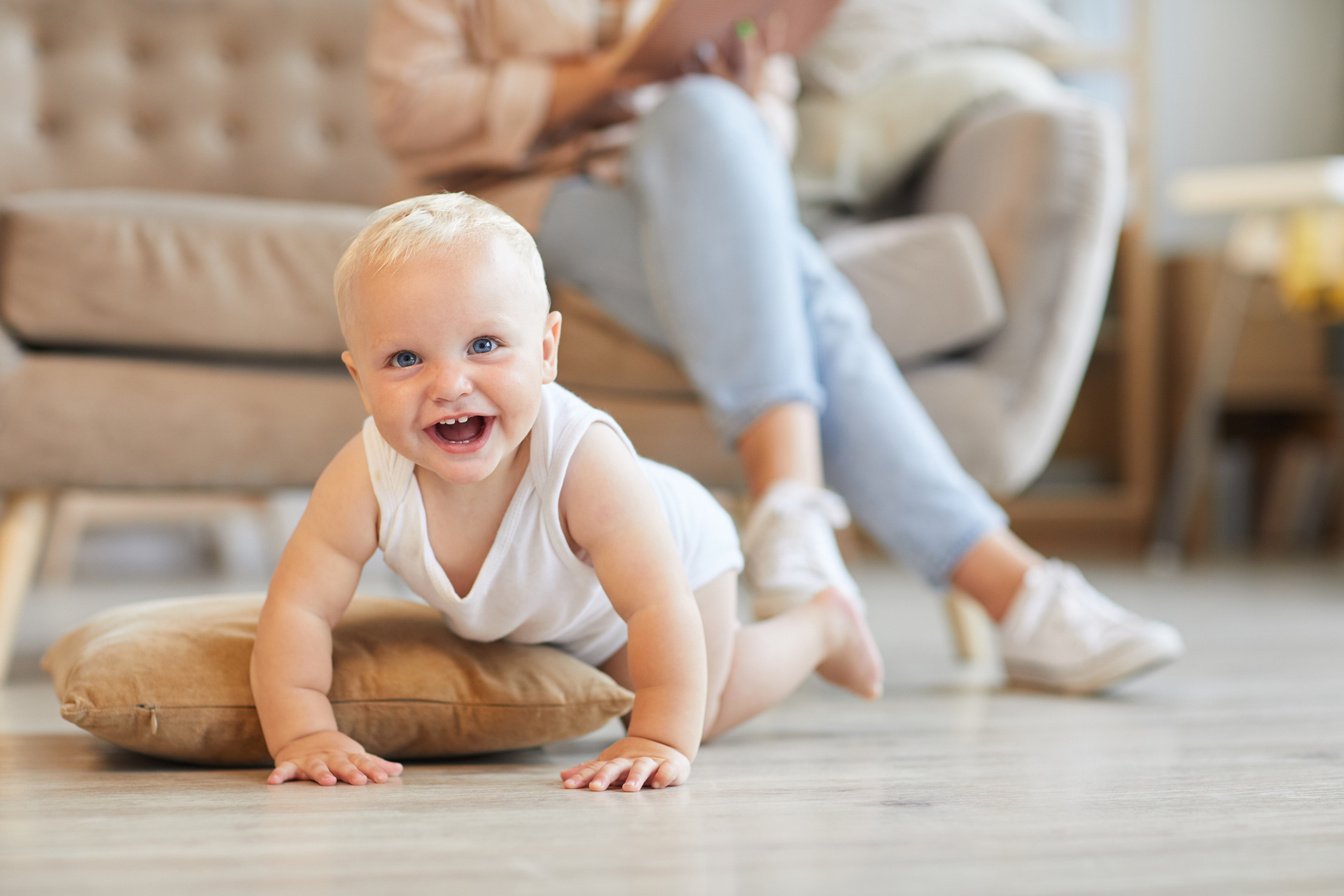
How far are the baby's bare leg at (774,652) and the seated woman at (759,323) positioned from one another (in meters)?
0.06

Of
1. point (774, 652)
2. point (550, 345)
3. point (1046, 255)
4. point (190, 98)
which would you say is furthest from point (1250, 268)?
point (550, 345)

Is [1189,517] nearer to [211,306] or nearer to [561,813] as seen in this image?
[211,306]

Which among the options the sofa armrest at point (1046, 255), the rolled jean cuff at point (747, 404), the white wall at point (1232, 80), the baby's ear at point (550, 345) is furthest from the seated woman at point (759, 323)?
the white wall at point (1232, 80)

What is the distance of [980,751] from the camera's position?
0.89 meters

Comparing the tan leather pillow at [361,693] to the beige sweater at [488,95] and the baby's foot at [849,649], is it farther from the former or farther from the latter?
the beige sweater at [488,95]

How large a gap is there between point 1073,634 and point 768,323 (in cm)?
35

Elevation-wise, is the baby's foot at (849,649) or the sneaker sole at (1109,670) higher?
the baby's foot at (849,649)

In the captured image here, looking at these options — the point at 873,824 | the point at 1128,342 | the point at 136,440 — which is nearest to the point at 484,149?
the point at 136,440

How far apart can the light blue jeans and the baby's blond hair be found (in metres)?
0.40

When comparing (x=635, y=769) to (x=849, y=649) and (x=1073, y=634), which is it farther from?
(x=1073, y=634)

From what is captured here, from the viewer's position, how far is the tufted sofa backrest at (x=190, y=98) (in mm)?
2051

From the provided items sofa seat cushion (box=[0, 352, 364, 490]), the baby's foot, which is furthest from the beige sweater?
the baby's foot

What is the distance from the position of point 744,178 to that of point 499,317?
48 cm

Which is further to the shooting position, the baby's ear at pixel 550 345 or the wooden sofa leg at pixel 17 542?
the wooden sofa leg at pixel 17 542
